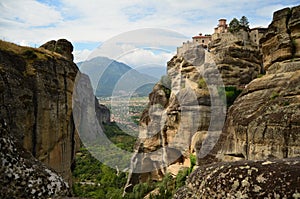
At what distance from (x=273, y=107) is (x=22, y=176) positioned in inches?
648

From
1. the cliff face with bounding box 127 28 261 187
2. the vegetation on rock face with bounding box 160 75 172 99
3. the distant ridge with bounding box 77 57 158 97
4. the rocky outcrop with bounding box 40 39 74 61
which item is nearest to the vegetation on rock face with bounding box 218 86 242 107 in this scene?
the cliff face with bounding box 127 28 261 187

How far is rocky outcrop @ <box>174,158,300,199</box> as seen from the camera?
10.8 feet

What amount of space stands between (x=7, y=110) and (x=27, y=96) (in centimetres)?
208

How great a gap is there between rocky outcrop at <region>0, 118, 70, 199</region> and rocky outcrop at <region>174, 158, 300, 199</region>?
219cm

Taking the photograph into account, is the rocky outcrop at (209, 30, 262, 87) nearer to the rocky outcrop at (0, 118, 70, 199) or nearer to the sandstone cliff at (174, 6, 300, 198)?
the sandstone cliff at (174, 6, 300, 198)

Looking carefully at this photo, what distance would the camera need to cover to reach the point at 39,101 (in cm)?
2066

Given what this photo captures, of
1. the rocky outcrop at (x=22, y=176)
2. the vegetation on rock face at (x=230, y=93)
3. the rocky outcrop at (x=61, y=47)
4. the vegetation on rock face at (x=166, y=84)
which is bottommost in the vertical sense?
the rocky outcrop at (x=22, y=176)

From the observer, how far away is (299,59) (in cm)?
2033

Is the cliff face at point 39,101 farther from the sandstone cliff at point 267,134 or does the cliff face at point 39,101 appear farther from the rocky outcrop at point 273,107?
the rocky outcrop at point 273,107

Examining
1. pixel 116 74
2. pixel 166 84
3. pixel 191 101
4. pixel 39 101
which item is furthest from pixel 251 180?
pixel 116 74

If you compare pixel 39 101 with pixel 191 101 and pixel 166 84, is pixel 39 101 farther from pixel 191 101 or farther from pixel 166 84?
pixel 166 84

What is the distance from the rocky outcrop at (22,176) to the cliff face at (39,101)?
12796 millimetres

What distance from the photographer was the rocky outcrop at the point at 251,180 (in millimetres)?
3306

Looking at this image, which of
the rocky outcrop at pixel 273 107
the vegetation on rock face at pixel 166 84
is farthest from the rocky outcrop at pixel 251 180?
the vegetation on rock face at pixel 166 84
